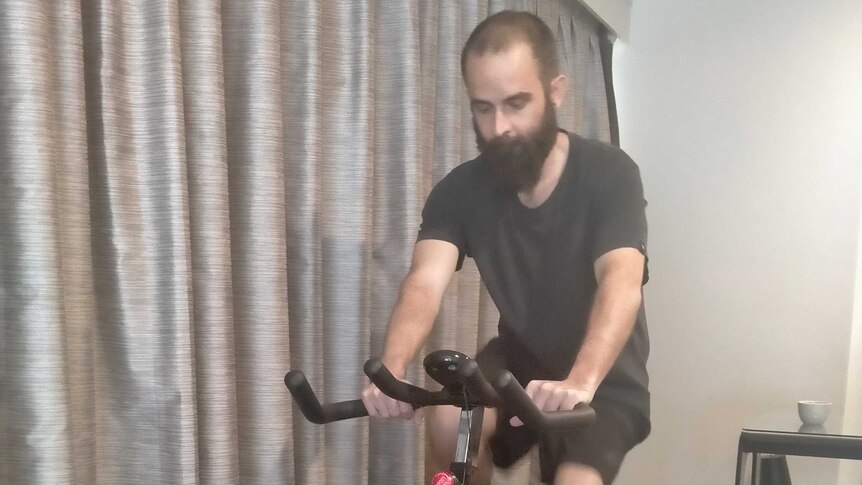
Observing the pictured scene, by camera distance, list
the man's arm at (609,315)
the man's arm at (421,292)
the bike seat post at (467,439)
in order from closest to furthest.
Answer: the bike seat post at (467,439)
the man's arm at (609,315)
the man's arm at (421,292)

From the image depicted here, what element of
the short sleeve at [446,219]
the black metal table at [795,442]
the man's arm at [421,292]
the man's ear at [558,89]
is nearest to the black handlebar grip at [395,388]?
the man's arm at [421,292]

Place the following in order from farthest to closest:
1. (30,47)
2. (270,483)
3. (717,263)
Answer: (717,263) → (270,483) → (30,47)

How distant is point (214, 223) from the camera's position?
1.10 metres

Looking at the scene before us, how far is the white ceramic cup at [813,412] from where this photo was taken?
1839 mm

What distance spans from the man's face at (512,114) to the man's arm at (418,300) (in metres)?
0.17

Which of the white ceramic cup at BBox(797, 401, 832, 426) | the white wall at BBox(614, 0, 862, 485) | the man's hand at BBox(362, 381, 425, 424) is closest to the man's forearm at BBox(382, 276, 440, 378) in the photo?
the man's hand at BBox(362, 381, 425, 424)

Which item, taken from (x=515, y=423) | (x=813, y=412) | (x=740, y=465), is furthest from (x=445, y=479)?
(x=813, y=412)

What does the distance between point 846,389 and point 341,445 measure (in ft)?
4.61

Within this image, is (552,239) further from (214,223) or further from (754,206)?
(754,206)

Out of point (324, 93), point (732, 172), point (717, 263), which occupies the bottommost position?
point (717, 263)

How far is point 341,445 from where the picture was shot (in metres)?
1.38

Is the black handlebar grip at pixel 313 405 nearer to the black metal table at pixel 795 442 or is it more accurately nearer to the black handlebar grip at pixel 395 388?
the black handlebar grip at pixel 395 388

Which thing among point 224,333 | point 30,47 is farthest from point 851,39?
point 30,47

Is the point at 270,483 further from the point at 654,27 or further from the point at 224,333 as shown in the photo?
the point at 654,27
